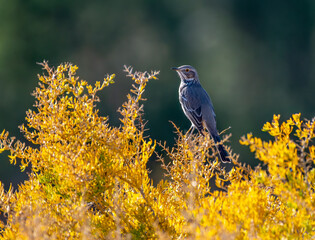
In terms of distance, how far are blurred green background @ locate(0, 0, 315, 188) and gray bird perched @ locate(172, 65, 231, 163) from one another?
35.3 feet

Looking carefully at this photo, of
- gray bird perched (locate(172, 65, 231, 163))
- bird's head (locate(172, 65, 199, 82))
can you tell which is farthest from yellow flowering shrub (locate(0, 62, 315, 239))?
bird's head (locate(172, 65, 199, 82))

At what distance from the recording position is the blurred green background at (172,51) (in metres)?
19.8

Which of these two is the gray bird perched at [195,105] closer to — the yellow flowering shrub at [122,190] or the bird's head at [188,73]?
the bird's head at [188,73]

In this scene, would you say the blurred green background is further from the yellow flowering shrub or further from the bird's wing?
the yellow flowering shrub

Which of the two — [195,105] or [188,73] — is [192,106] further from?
[188,73]

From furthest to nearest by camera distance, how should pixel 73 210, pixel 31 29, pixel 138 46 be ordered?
pixel 138 46, pixel 31 29, pixel 73 210

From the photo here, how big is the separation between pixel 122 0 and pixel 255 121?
26.4 feet

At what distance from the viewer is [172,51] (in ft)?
72.6

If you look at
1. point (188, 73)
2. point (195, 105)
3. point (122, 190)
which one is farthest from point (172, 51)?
point (122, 190)

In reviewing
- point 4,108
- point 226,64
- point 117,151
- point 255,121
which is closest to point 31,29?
point 4,108

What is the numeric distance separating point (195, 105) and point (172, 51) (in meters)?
14.9

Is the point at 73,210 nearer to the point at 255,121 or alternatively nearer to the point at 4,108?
the point at 4,108

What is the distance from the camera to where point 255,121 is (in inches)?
830

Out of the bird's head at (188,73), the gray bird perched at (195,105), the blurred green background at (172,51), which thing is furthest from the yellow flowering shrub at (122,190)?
the blurred green background at (172,51)
